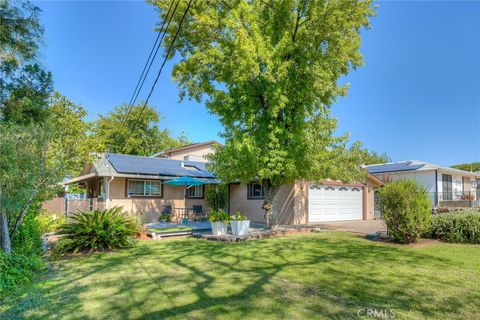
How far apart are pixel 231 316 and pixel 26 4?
31.8ft

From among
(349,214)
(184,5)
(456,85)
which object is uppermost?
(184,5)

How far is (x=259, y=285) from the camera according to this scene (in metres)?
5.59

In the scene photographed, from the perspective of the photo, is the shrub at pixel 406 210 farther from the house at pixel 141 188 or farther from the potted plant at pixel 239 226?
the house at pixel 141 188

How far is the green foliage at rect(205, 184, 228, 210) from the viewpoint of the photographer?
18781mm

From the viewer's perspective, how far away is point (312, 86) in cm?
1195

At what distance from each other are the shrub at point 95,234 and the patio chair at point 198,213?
822cm

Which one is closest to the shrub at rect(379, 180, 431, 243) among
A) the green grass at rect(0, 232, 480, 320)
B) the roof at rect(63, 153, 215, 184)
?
the green grass at rect(0, 232, 480, 320)

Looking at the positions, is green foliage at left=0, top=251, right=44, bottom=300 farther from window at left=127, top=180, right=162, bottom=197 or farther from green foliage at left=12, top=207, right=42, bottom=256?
window at left=127, top=180, right=162, bottom=197

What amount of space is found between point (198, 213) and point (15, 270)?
12.7 m

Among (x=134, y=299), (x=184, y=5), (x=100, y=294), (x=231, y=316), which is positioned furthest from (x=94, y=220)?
(x=184, y=5)

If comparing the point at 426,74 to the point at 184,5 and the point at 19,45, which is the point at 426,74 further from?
the point at 19,45

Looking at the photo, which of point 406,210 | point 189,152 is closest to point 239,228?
point 406,210

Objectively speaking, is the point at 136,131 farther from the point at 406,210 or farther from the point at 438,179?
the point at 406,210

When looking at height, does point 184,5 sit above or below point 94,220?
above
